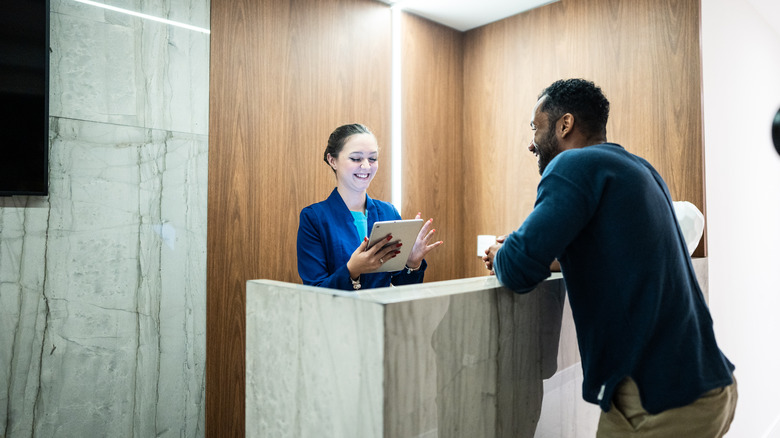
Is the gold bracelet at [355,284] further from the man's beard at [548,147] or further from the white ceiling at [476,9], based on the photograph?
the white ceiling at [476,9]

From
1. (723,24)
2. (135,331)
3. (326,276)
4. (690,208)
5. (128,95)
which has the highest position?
(723,24)

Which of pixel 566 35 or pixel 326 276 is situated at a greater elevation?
pixel 566 35

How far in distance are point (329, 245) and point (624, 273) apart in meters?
1.20

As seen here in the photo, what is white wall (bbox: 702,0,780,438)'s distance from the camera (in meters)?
2.49

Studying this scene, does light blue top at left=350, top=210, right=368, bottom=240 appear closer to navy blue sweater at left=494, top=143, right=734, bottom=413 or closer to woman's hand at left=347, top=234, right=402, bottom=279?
woman's hand at left=347, top=234, right=402, bottom=279

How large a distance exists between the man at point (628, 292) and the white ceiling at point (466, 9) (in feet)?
8.10

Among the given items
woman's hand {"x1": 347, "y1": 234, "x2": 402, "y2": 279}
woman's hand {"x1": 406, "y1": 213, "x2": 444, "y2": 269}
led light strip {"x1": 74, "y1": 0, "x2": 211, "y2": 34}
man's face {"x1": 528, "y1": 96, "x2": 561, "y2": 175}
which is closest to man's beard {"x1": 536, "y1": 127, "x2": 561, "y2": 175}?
man's face {"x1": 528, "y1": 96, "x2": 561, "y2": 175}

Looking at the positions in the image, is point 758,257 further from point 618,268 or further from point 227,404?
point 227,404

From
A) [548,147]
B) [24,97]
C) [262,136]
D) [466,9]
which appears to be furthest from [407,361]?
[466,9]

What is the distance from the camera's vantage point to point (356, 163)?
2.09 meters

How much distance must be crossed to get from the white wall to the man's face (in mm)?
1569

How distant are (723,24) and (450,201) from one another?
75.6 inches

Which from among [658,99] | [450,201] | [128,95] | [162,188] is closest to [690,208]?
[658,99]

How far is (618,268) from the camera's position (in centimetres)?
102
